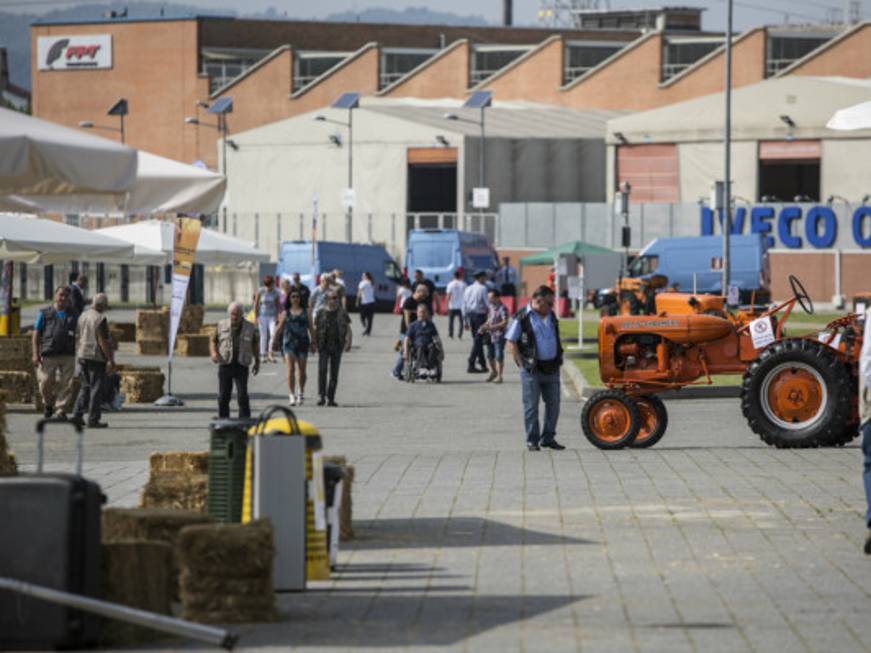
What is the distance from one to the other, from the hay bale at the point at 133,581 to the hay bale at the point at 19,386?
743 inches

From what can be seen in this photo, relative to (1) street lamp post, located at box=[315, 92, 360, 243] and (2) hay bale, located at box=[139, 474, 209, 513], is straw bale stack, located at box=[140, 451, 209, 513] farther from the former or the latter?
(1) street lamp post, located at box=[315, 92, 360, 243]

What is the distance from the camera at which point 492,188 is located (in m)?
88.5

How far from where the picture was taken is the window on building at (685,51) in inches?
3967

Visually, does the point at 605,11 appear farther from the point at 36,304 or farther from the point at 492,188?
the point at 36,304

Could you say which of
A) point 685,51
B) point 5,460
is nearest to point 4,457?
point 5,460

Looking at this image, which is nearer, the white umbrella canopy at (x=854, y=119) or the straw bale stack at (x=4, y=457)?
the straw bale stack at (x=4, y=457)

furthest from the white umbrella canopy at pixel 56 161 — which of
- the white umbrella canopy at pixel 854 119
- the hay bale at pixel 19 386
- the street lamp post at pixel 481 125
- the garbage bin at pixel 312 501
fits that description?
the street lamp post at pixel 481 125

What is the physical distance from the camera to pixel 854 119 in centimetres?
1596

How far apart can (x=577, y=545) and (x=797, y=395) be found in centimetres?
807

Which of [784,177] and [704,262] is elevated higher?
[784,177]

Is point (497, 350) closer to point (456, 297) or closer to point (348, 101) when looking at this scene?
point (456, 297)

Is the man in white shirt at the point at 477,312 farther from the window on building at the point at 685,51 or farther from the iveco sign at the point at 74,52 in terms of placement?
the iveco sign at the point at 74,52

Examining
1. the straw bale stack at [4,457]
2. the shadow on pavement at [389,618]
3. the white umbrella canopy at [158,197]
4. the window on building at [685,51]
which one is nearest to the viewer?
the shadow on pavement at [389,618]

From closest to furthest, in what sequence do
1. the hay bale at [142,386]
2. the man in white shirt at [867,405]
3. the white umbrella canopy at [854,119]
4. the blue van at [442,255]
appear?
1. the man in white shirt at [867,405]
2. the white umbrella canopy at [854,119]
3. the hay bale at [142,386]
4. the blue van at [442,255]
